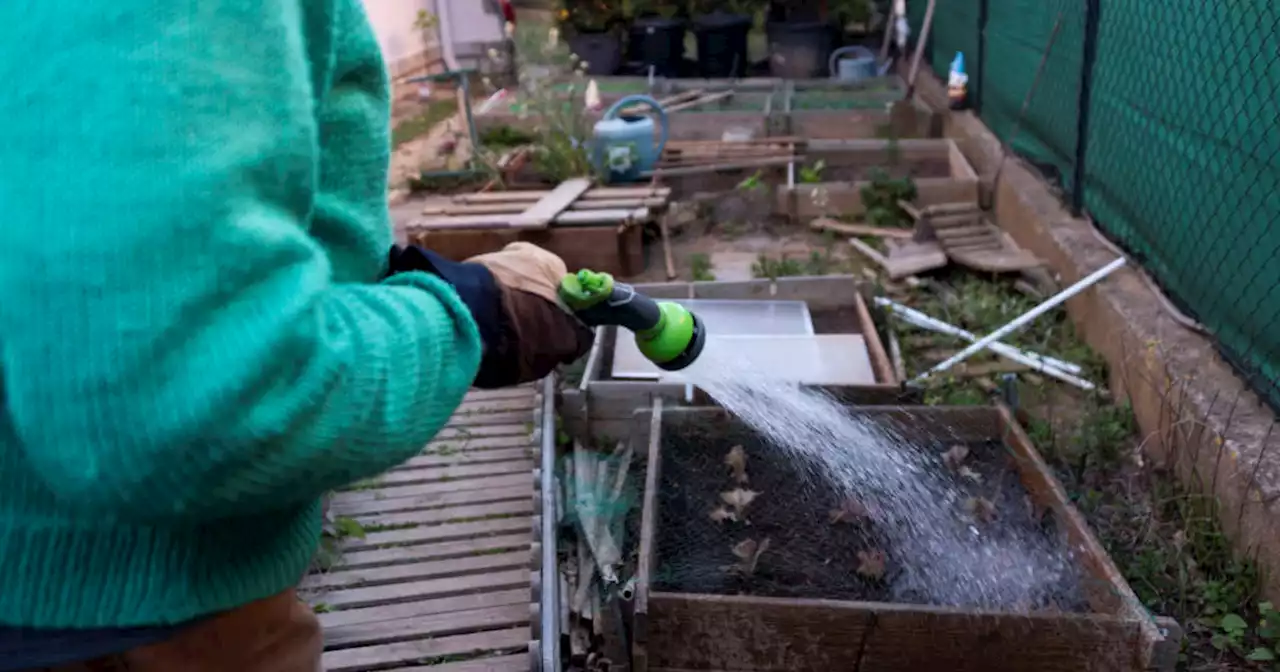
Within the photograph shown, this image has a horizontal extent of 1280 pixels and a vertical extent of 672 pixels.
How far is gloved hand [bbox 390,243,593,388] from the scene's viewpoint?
1147 millimetres

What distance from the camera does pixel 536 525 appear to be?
9.42ft

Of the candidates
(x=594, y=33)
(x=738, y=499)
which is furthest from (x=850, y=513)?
(x=594, y=33)

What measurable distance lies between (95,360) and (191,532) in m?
0.29

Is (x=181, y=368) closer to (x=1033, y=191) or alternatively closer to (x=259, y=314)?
(x=259, y=314)

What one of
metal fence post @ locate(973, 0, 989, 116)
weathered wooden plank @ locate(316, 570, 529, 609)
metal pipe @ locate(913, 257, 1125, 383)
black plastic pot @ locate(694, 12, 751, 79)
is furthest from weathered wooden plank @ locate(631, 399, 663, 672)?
black plastic pot @ locate(694, 12, 751, 79)

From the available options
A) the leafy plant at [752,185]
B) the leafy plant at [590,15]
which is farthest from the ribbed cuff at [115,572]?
the leafy plant at [590,15]

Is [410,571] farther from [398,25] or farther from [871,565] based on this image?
[398,25]

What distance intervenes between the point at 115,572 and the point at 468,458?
105 inches

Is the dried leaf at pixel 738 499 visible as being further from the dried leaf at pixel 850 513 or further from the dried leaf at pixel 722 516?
the dried leaf at pixel 850 513

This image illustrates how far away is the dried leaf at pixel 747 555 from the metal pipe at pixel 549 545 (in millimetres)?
486

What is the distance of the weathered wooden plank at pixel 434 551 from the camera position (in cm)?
305

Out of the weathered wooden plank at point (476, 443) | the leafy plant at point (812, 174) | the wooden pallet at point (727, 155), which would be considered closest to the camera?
the weathered wooden plank at point (476, 443)

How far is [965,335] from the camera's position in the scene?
165 inches

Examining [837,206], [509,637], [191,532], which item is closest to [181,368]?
[191,532]
